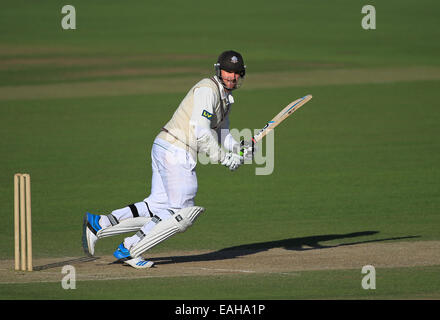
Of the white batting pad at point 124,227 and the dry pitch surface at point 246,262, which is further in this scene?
the white batting pad at point 124,227

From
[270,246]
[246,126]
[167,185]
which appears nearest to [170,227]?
[167,185]

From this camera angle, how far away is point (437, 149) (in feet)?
56.2

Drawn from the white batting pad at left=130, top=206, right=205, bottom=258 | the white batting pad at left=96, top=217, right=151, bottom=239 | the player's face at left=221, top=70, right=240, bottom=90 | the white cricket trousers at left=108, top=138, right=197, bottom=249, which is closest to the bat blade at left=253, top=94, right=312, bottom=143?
the player's face at left=221, top=70, right=240, bottom=90

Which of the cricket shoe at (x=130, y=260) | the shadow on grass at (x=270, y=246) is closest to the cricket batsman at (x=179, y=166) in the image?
the cricket shoe at (x=130, y=260)

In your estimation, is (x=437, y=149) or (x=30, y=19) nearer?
(x=437, y=149)

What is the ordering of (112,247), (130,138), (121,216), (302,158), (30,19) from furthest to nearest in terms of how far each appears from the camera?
(30,19), (130,138), (302,158), (112,247), (121,216)

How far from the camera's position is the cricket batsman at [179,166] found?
28.5ft

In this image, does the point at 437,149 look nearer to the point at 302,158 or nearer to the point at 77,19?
the point at 302,158

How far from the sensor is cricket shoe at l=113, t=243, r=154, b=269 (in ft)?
29.0

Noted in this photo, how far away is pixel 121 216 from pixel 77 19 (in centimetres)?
3378

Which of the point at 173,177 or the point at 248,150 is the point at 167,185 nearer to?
the point at 173,177

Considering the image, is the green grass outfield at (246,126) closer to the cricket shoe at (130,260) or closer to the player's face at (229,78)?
the cricket shoe at (130,260)

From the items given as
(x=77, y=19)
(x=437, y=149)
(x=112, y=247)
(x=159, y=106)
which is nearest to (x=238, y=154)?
(x=112, y=247)

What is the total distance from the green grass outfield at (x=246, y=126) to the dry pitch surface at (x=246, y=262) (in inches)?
11.6
